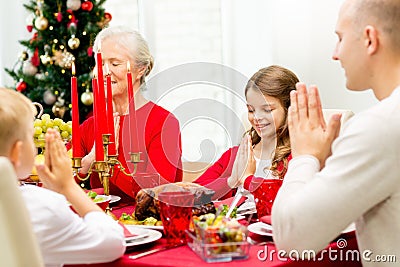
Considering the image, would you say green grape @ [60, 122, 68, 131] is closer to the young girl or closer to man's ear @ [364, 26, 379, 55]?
the young girl

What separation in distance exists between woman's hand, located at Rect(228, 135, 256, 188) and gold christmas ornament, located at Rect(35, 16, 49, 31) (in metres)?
2.19

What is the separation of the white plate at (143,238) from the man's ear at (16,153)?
13.7 inches

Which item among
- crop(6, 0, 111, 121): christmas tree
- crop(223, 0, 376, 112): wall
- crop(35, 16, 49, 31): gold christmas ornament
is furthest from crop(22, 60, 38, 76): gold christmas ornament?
crop(223, 0, 376, 112): wall

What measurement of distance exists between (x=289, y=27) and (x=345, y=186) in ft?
10.2

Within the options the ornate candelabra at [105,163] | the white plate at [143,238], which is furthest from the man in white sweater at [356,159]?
the ornate candelabra at [105,163]

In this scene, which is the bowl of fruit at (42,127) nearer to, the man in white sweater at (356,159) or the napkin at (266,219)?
the napkin at (266,219)

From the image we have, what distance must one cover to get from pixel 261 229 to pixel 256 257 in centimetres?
22

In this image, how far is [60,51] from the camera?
423cm

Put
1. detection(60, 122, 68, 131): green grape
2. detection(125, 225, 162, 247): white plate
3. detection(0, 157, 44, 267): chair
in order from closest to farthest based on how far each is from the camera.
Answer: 1. detection(0, 157, 44, 267): chair
2. detection(125, 225, 162, 247): white plate
3. detection(60, 122, 68, 131): green grape

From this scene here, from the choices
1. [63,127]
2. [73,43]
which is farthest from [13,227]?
[73,43]

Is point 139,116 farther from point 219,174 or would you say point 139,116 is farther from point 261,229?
point 261,229

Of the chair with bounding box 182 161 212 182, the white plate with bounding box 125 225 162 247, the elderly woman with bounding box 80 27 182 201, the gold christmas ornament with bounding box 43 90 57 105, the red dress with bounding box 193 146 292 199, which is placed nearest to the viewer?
the white plate with bounding box 125 225 162 247

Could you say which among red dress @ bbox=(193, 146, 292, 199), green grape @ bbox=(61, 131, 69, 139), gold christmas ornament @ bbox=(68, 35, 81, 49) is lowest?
red dress @ bbox=(193, 146, 292, 199)

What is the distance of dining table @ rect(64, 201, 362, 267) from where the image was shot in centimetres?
147
